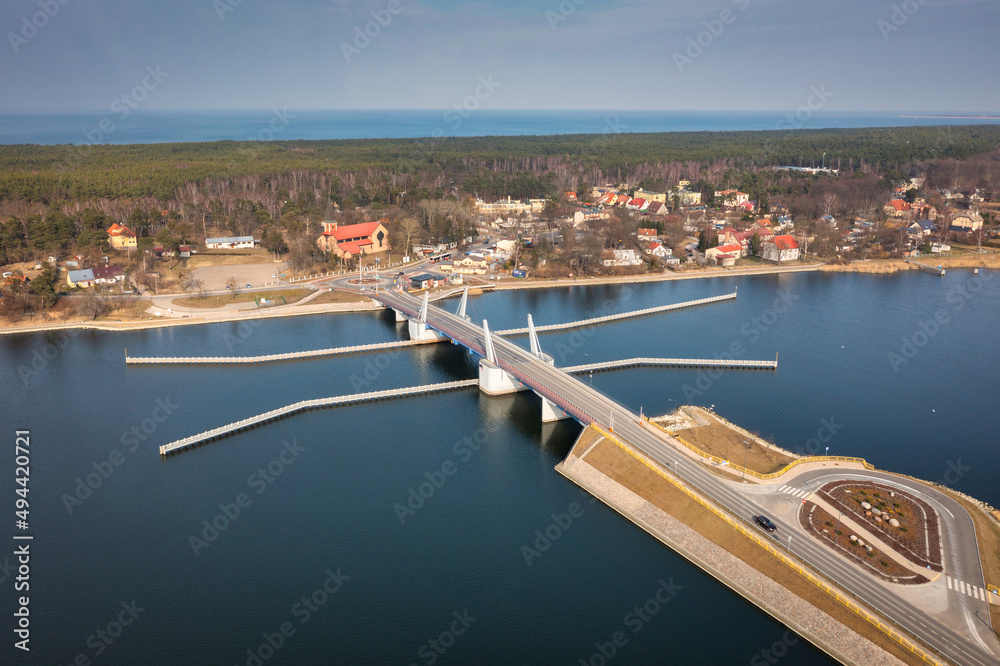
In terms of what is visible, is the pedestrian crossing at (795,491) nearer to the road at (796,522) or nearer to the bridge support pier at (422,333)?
the road at (796,522)

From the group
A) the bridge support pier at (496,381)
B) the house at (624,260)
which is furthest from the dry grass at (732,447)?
the house at (624,260)

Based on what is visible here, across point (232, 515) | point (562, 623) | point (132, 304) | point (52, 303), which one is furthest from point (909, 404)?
point (52, 303)

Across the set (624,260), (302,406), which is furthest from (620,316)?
(302,406)

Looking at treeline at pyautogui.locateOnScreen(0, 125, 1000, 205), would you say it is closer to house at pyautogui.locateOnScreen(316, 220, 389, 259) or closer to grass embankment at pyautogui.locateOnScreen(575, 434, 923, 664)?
house at pyautogui.locateOnScreen(316, 220, 389, 259)

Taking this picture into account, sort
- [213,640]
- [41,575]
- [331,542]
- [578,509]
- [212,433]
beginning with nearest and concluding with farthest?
[213,640], [41,575], [331,542], [578,509], [212,433]

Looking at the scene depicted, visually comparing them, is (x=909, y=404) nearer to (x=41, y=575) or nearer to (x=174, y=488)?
(x=174, y=488)

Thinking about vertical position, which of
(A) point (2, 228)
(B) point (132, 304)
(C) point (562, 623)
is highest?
(A) point (2, 228)
